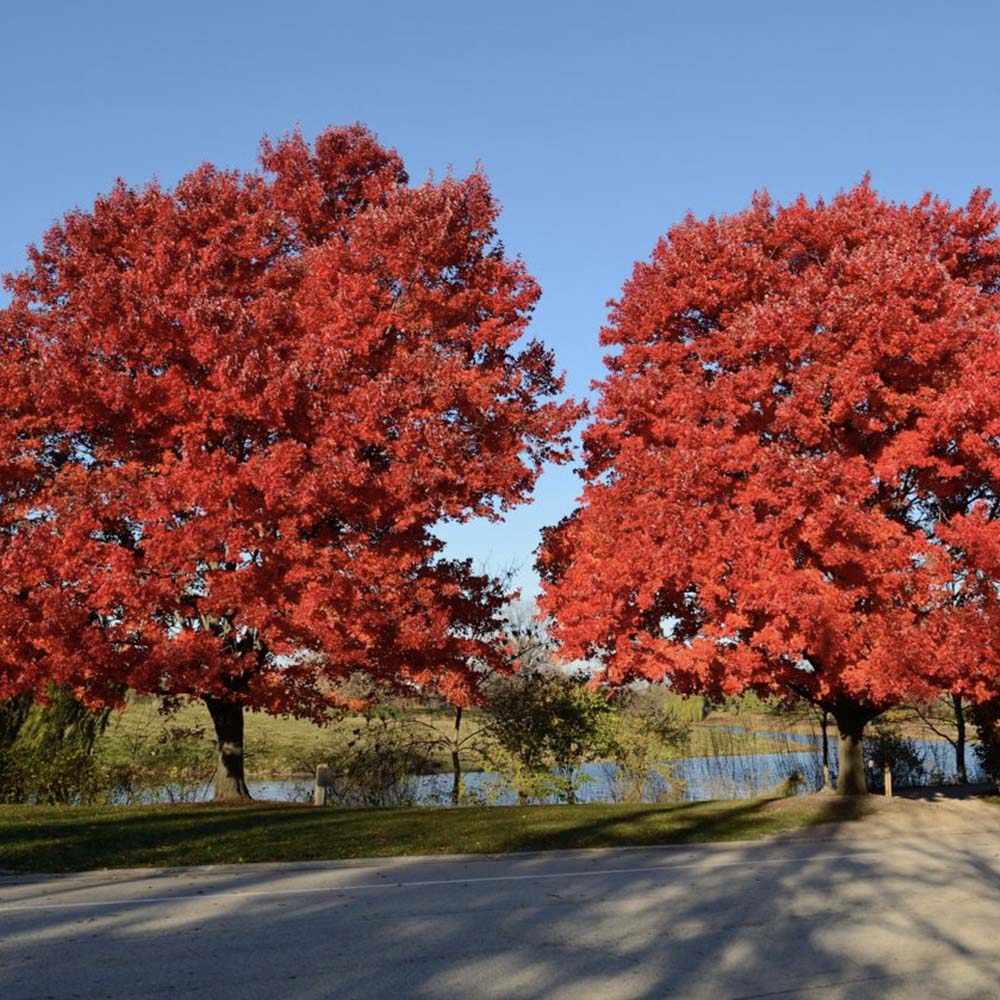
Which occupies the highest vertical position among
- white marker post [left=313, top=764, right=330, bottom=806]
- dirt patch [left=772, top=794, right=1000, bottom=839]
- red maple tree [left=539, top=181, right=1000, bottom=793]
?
red maple tree [left=539, top=181, right=1000, bottom=793]

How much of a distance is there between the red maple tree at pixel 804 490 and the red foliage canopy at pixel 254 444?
2171 millimetres

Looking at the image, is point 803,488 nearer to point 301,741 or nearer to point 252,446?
point 252,446

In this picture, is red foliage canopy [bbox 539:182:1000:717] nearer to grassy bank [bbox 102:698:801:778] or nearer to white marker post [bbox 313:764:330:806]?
white marker post [bbox 313:764:330:806]

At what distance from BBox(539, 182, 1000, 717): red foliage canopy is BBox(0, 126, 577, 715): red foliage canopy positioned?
2.33 meters

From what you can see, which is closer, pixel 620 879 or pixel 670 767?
pixel 620 879

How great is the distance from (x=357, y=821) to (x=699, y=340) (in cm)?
1171

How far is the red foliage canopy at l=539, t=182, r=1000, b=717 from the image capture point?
55.0 ft

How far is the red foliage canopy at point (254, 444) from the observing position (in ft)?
54.4

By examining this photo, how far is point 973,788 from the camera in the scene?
81.7 ft

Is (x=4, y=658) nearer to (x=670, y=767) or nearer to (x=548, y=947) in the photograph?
(x=548, y=947)

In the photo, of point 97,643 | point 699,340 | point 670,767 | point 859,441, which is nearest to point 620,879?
point 97,643

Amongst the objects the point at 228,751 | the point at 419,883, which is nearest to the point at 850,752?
the point at 228,751

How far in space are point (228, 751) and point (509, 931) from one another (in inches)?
557

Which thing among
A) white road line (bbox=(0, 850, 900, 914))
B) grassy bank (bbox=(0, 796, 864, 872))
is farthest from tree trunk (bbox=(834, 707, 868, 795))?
white road line (bbox=(0, 850, 900, 914))
